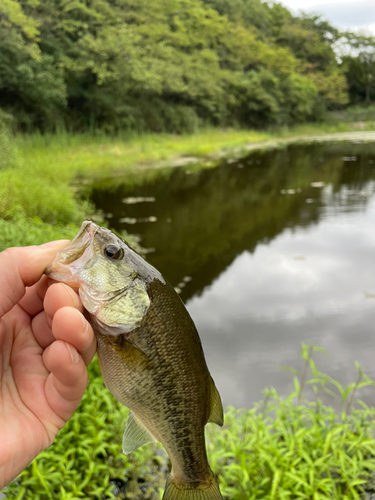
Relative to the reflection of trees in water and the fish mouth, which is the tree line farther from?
the fish mouth

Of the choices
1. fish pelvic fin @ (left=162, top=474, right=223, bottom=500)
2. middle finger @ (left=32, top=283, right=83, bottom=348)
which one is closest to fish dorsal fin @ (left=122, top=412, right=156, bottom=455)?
fish pelvic fin @ (left=162, top=474, right=223, bottom=500)

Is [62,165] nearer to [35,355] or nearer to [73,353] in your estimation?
[35,355]

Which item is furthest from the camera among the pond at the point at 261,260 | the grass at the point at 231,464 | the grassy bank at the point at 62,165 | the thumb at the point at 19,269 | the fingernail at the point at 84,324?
the grassy bank at the point at 62,165

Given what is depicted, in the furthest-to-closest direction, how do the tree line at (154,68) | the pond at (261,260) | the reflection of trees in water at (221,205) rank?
the tree line at (154,68), the reflection of trees in water at (221,205), the pond at (261,260)

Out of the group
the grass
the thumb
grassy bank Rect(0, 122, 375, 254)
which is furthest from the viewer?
grassy bank Rect(0, 122, 375, 254)

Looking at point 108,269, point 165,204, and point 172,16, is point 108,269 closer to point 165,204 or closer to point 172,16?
point 165,204

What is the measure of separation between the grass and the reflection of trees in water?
126 inches

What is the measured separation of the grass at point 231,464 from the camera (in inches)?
93.5

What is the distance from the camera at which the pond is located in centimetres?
476

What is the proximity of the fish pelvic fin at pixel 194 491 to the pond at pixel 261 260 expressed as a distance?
2.61 metres

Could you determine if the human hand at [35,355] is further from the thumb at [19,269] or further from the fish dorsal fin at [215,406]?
the fish dorsal fin at [215,406]

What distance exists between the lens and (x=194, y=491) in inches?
55.3

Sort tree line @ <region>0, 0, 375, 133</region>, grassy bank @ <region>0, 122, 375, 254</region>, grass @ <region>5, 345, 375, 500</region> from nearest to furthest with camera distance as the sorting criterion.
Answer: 1. grass @ <region>5, 345, 375, 500</region>
2. grassy bank @ <region>0, 122, 375, 254</region>
3. tree line @ <region>0, 0, 375, 133</region>

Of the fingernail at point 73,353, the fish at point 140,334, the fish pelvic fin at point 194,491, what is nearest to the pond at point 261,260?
the fish pelvic fin at point 194,491
